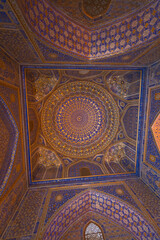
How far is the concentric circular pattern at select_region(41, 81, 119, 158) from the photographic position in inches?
251

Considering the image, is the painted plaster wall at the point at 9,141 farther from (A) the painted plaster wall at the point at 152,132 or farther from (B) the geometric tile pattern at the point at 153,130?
(B) the geometric tile pattern at the point at 153,130

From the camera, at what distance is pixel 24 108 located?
14.4 ft

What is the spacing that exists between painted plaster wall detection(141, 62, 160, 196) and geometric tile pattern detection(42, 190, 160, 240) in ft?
4.61

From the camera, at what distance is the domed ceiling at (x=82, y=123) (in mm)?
5488

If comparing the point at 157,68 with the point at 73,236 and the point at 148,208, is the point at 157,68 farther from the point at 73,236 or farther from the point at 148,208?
the point at 73,236

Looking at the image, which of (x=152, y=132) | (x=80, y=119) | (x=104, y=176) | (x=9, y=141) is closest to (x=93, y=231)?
(x=104, y=176)

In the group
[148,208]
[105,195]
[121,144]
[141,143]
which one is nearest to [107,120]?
[121,144]

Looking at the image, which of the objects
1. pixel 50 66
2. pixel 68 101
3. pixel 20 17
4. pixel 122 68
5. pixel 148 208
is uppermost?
pixel 68 101

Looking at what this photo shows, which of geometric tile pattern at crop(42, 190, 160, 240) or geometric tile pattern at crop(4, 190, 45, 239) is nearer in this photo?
geometric tile pattern at crop(4, 190, 45, 239)

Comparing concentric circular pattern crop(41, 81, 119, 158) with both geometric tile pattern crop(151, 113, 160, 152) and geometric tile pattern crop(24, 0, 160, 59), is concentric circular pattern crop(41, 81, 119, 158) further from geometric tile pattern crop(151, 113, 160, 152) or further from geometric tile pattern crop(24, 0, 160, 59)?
geometric tile pattern crop(24, 0, 160, 59)

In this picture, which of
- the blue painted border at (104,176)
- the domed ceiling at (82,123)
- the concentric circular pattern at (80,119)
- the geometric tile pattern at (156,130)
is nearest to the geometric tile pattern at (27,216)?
the blue painted border at (104,176)

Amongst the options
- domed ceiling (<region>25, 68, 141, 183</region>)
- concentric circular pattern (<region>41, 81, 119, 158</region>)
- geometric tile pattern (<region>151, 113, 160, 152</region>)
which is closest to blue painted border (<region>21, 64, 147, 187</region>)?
domed ceiling (<region>25, 68, 141, 183</region>)

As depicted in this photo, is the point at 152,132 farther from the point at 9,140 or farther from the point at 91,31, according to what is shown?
the point at 9,140

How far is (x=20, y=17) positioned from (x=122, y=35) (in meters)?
2.85
